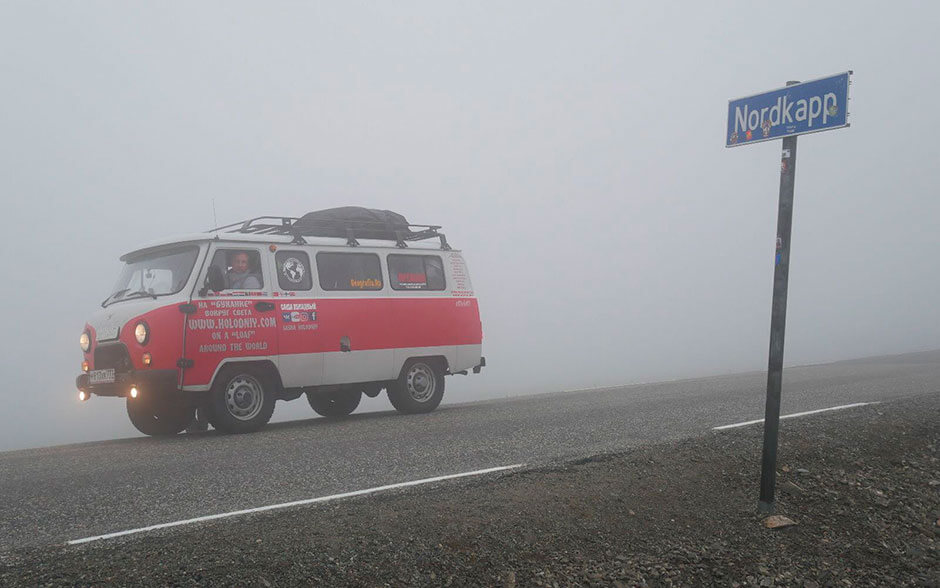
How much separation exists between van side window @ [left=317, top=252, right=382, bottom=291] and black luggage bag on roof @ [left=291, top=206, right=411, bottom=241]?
401 millimetres

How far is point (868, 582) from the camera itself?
5.65 m

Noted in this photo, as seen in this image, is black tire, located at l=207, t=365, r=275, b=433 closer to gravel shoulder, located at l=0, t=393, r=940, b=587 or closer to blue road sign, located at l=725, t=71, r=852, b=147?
gravel shoulder, located at l=0, t=393, r=940, b=587

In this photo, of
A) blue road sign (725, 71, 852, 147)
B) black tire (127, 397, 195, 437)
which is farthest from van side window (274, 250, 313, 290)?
blue road sign (725, 71, 852, 147)

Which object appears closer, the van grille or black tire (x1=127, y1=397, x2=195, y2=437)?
the van grille

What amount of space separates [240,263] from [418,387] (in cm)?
338

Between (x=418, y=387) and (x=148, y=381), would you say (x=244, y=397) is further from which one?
(x=418, y=387)

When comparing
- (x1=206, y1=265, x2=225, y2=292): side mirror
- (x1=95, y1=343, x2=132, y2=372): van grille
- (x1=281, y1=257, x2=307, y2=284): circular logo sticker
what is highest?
(x1=281, y1=257, x2=307, y2=284): circular logo sticker

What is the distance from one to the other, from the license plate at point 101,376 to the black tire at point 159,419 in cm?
66

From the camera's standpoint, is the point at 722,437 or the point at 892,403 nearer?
the point at 722,437

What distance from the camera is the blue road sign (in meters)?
5.60

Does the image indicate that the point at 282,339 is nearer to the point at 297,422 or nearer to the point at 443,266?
the point at 297,422

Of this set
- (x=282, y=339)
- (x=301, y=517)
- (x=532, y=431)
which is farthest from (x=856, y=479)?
(x=282, y=339)

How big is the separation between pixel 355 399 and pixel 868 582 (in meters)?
9.04

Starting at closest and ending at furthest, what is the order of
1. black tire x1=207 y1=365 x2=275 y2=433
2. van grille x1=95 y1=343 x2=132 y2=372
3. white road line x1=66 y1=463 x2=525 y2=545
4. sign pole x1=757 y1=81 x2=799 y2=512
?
white road line x1=66 y1=463 x2=525 y2=545, sign pole x1=757 y1=81 x2=799 y2=512, van grille x1=95 y1=343 x2=132 y2=372, black tire x1=207 y1=365 x2=275 y2=433
